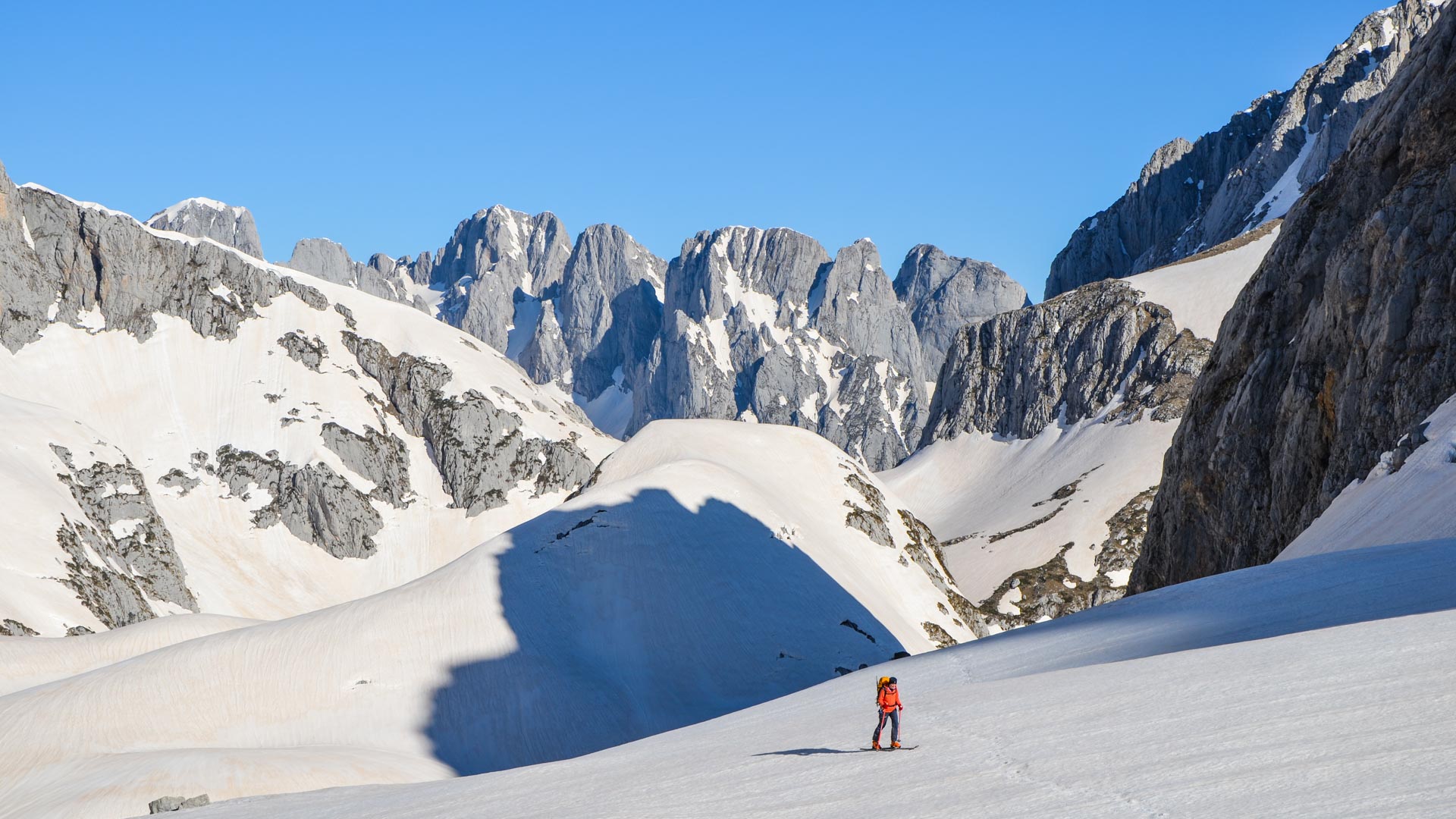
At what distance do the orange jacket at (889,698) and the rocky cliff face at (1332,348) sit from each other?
2886cm

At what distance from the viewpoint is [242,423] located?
16562cm

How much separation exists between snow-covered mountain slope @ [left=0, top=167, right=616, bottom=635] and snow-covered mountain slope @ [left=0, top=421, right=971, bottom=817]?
75203mm

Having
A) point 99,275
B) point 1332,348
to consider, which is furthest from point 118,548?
point 1332,348

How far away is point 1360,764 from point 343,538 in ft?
520

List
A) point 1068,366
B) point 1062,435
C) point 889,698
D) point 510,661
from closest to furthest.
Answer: point 889,698
point 510,661
point 1062,435
point 1068,366

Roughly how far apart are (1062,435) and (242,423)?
12538 cm

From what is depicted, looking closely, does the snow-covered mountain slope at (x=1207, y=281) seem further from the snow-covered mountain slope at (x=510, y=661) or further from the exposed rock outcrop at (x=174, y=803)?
the exposed rock outcrop at (x=174, y=803)

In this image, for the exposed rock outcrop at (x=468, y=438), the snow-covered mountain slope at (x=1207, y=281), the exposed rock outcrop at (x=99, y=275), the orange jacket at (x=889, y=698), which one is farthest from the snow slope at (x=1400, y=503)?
the exposed rock outcrop at (x=99, y=275)

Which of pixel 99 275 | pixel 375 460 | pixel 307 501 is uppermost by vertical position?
pixel 99 275

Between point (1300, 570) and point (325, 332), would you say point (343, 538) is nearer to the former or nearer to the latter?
point (325, 332)

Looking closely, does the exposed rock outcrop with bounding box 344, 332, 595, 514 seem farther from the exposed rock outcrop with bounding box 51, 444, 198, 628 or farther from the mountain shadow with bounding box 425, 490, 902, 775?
the mountain shadow with bounding box 425, 490, 902, 775

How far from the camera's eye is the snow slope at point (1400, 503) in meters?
30.8

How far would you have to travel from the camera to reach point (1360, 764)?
41.1ft

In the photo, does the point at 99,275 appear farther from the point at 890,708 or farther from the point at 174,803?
the point at 890,708
